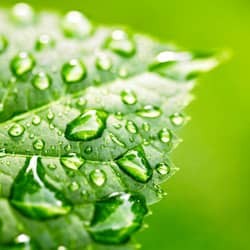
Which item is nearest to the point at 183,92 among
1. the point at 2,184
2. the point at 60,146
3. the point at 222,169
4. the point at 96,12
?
the point at 60,146

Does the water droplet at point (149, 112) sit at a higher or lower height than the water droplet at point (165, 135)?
higher

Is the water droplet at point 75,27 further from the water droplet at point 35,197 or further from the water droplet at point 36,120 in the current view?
the water droplet at point 35,197

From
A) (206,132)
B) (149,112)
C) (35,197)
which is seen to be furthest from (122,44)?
(206,132)

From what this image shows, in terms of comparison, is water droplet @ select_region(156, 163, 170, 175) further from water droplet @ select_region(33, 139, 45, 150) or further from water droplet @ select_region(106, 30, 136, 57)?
water droplet @ select_region(106, 30, 136, 57)

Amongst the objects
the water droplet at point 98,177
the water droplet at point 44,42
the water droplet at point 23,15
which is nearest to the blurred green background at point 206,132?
the water droplet at point 23,15

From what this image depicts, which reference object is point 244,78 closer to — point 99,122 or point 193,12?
point 193,12

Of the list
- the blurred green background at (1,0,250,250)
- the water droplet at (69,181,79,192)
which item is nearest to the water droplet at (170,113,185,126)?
the water droplet at (69,181,79,192)

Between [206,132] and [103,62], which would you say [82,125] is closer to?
[103,62]

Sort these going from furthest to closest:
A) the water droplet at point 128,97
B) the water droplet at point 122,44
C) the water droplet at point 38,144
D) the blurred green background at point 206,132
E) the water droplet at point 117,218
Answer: the blurred green background at point 206,132 < the water droplet at point 122,44 < the water droplet at point 128,97 < the water droplet at point 38,144 < the water droplet at point 117,218
